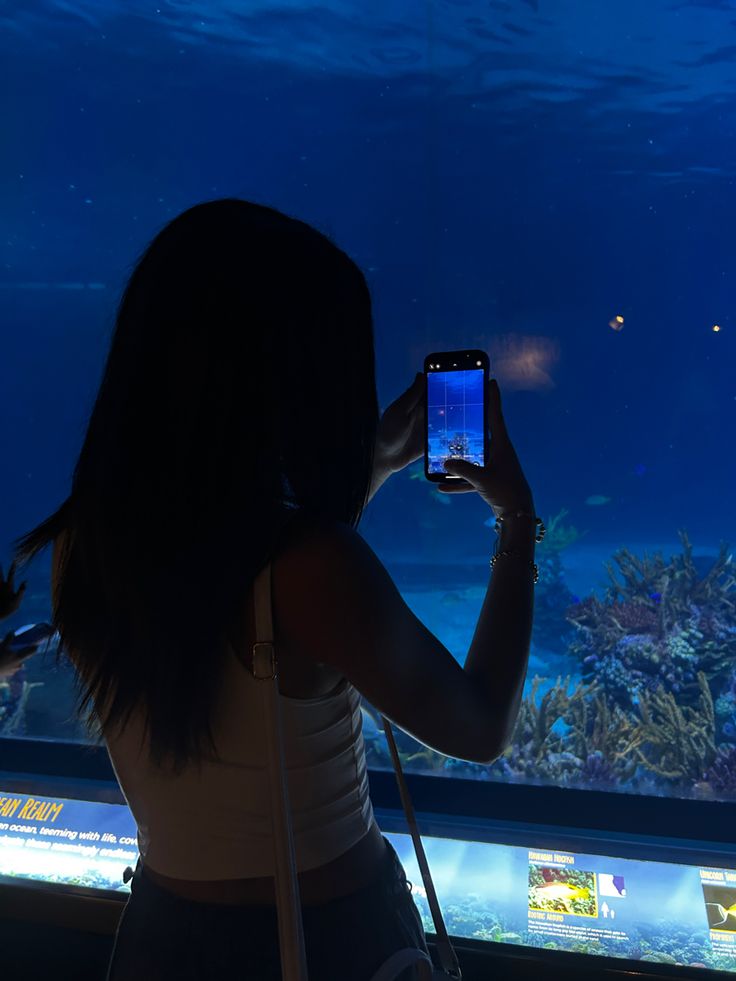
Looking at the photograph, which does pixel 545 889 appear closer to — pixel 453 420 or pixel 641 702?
pixel 453 420

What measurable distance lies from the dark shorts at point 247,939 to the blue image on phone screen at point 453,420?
0.78 metres

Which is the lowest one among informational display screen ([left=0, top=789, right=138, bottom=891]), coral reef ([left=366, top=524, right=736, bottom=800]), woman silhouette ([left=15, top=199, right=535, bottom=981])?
coral reef ([left=366, top=524, right=736, bottom=800])

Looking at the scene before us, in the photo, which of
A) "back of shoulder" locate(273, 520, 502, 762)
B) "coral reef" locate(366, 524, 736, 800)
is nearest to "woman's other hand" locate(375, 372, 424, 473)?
"back of shoulder" locate(273, 520, 502, 762)

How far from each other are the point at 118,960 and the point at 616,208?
13.0 metres

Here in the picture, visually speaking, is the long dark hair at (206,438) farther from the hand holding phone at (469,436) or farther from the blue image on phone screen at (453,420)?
the blue image on phone screen at (453,420)

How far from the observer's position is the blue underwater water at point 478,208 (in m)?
5.25

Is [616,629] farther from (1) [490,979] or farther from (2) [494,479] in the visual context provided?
(2) [494,479]

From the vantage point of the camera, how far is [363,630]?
0.82 m

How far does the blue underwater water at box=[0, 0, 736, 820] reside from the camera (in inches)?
207

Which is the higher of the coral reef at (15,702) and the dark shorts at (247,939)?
the dark shorts at (247,939)

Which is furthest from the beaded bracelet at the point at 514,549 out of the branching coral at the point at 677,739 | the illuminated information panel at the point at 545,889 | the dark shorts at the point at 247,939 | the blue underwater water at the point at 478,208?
the branching coral at the point at 677,739

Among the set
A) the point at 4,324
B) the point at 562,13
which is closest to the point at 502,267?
the point at 562,13

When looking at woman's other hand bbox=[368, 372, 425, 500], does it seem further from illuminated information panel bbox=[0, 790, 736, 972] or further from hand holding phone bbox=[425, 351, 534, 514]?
illuminated information panel bbox=[0, 790, 736, 972]

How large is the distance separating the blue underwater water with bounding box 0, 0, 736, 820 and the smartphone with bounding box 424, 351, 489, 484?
125 inches
